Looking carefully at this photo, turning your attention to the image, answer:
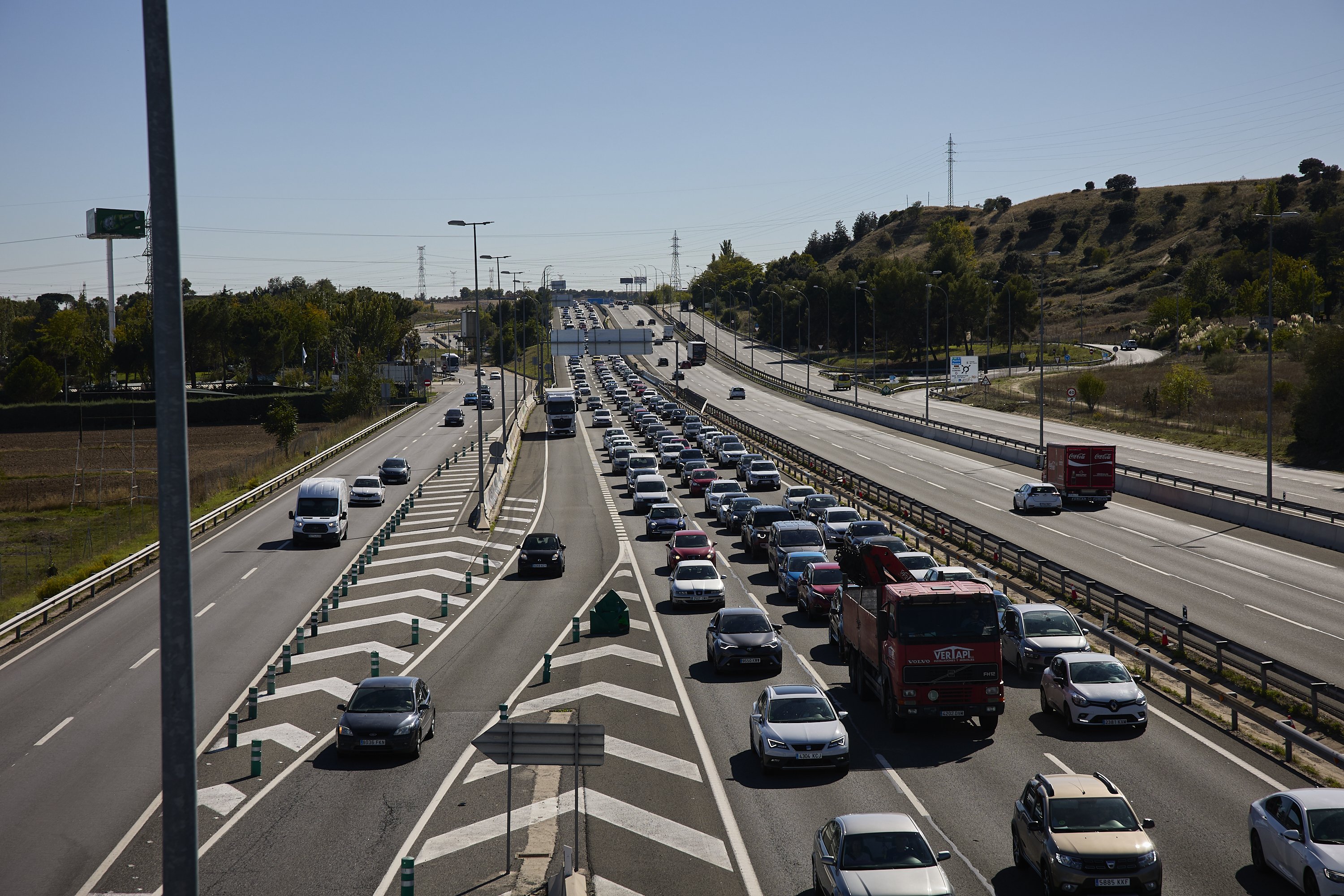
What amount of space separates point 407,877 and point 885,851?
5.18 metres

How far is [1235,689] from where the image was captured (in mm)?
22047

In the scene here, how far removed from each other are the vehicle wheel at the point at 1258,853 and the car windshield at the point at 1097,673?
6.71 meters

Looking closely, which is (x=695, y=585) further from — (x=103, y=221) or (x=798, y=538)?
(x=103, y=221)

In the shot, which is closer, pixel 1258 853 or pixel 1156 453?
pixel 1258 853

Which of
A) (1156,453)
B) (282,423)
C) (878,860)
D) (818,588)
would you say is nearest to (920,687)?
(878,860)

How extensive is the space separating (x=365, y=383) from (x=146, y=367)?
51.2 metres

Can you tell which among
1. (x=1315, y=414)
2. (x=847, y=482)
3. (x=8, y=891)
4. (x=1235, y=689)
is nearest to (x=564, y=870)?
(x=8, y=891)

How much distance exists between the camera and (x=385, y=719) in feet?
63.9

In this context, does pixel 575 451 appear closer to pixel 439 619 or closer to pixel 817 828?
pixel 439 619

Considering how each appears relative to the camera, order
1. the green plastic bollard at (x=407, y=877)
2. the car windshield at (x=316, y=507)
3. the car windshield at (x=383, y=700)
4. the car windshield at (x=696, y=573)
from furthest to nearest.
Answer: the car windshield at (x=316, y=507)
the car windshield at (x=696, y=573)
the car windshield at (x=383, y=700)
the green plastic bollard at (x=407, y=877)

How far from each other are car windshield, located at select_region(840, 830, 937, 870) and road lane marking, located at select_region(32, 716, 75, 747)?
52.8ft

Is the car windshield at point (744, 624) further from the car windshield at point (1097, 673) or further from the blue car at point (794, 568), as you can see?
the blue car at point (794, 568)

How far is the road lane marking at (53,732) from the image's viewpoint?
2111 centimetres

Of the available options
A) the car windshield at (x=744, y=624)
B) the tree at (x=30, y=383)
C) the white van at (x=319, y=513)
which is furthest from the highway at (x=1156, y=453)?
the tree at (x=30, y=383)
